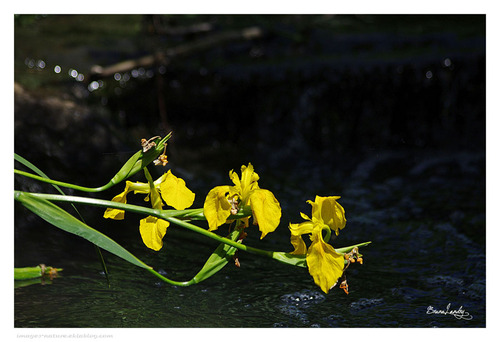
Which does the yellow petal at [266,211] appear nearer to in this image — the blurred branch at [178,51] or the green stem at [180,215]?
the green stem at [180,215]

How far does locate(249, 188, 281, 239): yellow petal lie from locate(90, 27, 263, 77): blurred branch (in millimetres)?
3554

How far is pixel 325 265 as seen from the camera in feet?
3.30

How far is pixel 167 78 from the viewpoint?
443 centimetres

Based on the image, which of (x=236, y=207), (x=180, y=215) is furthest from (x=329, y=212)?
(x=180, y=215)

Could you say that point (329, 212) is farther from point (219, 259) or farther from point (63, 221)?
point (63, 221)

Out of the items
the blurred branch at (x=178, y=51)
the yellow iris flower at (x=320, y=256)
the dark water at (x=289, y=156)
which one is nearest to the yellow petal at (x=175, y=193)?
the yellow iris flower at (x=320, y=256)

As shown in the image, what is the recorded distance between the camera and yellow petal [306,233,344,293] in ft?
3.30

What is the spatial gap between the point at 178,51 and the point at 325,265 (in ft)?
12.9

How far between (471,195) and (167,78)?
244cm

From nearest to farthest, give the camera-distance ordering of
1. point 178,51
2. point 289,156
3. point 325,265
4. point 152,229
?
point 325,265 < point 152,229 < point 289,156 < point 178,51

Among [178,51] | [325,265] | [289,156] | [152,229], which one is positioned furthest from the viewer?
[178,51]

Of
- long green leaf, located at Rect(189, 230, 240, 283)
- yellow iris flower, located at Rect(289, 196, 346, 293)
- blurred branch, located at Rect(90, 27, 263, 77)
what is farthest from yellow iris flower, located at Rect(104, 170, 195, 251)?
blurred branch, located at Rect(90, 27, 263, 77)

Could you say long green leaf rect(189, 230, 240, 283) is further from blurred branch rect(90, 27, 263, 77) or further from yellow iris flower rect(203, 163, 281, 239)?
blurred branch rect(90, 27, 263, 77)

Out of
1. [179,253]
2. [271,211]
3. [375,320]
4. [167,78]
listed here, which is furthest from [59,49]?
[271,211]
